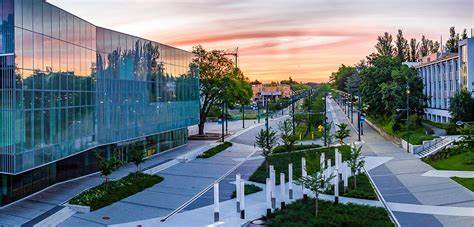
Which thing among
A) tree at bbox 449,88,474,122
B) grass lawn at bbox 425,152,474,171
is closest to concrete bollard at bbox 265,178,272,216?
grass lawn at bbox 425,152,474,171

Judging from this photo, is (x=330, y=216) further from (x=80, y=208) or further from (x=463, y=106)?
(x=463, y=106)

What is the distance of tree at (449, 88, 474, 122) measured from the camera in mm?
50125

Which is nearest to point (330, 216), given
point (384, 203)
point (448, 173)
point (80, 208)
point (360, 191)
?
point (384, 203)

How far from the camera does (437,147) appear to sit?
4456 cm

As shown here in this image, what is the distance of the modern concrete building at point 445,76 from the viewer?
55906 mm

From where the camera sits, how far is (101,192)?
A: 28141 mm

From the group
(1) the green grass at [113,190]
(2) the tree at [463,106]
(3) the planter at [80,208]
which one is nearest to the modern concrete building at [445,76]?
(2) the tree at [463,106]

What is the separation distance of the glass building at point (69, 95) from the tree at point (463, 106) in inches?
1169

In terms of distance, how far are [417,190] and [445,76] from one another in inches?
1607

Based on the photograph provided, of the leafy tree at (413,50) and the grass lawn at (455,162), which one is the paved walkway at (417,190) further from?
the leafy tree at (413,50)

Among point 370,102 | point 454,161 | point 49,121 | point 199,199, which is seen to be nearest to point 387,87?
point 370,102

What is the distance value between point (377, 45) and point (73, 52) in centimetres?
10683

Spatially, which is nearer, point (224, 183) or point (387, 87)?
point (224, 183)

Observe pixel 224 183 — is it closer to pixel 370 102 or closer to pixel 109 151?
pixel 109 151
